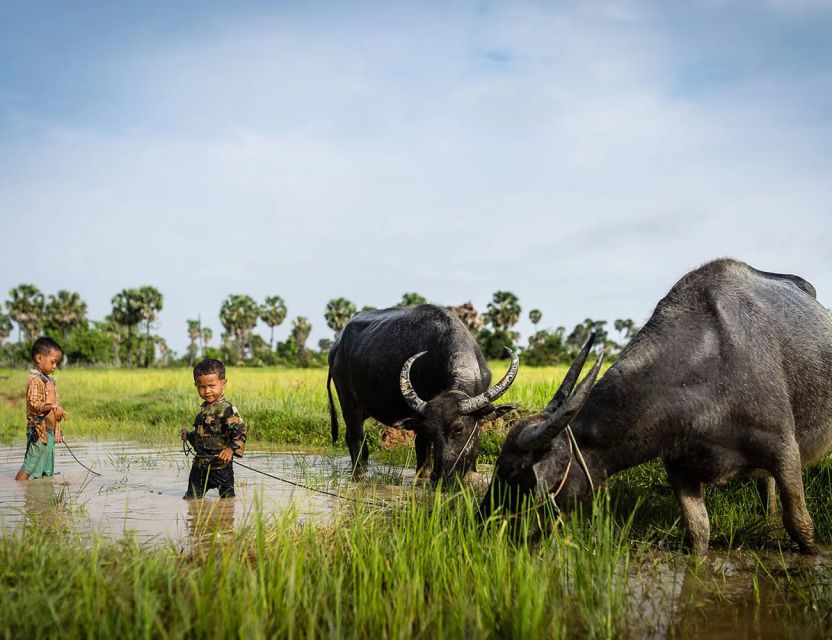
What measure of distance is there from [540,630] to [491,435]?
576cm

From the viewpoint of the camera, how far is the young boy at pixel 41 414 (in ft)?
20.8

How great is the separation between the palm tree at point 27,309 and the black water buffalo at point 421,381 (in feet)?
202

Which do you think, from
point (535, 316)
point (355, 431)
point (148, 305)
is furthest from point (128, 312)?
point (355, 431)

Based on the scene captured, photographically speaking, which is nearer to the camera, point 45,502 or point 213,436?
point 45,502

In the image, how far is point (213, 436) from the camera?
545 cm

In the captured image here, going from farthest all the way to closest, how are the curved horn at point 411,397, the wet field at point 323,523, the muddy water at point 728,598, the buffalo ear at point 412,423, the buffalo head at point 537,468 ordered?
the buffalo ear at point 412,423 → the curved horn at point 411,397 → the buffalo head at point 537,468 → the wet field at point 323,523 → the muddy water at point 728,598

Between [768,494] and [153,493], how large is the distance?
177 inches

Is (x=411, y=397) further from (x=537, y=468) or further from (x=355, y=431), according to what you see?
(x=355, y=431)

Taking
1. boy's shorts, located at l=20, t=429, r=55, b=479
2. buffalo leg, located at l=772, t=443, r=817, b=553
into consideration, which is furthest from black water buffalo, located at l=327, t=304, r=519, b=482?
boy's shorts, located at l=20, t=429, r=55, b=479

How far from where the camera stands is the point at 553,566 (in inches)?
123

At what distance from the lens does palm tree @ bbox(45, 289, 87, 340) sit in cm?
6297

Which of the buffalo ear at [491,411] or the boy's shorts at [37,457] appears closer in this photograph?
the buffalo ear at [491,411]

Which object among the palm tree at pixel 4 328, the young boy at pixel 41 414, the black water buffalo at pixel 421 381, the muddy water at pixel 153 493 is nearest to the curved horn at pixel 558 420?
the muddy water at pixel 153 493

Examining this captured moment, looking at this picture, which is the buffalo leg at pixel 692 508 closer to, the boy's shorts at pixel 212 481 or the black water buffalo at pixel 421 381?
the black water buffalo at pixel 421 381
